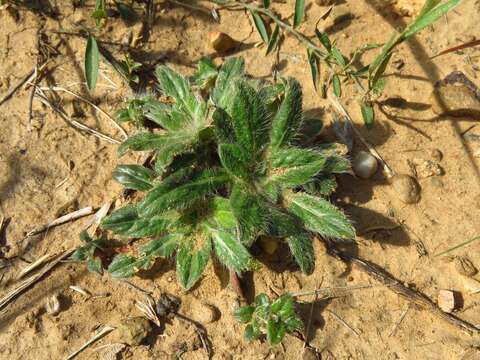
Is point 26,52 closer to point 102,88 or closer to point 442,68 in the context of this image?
point 102,88

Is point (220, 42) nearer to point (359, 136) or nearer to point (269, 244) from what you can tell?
point (359, 136)

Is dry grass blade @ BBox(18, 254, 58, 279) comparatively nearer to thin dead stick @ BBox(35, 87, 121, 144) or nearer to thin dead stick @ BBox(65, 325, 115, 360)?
thin dead stick @ BBox(65, 325, 115, 360)

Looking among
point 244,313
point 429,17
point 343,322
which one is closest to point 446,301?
point 343,322

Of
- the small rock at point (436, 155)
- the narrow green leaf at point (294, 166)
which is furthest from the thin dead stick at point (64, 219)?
the small rock at point (436, 155)

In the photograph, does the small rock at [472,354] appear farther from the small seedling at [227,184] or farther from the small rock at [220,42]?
the small rock at [220,42]

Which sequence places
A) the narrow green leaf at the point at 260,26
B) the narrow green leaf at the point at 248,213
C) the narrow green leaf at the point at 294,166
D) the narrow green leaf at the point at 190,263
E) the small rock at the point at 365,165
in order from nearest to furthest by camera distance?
the narrow green leaf at the point at 248,213, the narrow green leaf at the point at 294,166, the narrow green leaf at the point at 190,263, the small rock at the point at 365,165, the narrow green leaf at the point at 260,26

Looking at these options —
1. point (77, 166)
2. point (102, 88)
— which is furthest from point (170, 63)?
point (77, 166)

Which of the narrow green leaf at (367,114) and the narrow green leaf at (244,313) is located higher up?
the narrow green leaf at (367,114)
